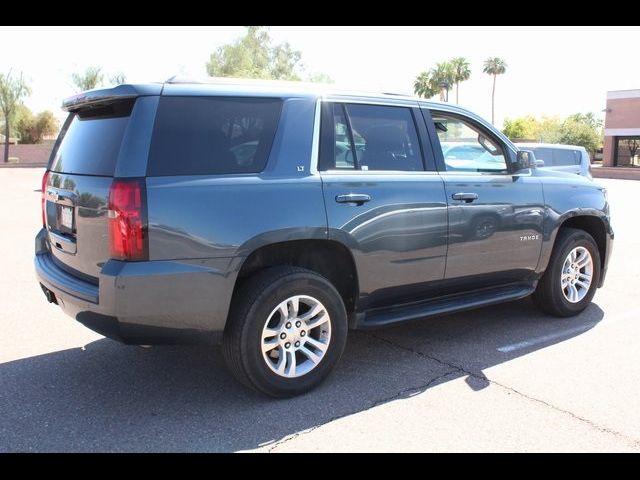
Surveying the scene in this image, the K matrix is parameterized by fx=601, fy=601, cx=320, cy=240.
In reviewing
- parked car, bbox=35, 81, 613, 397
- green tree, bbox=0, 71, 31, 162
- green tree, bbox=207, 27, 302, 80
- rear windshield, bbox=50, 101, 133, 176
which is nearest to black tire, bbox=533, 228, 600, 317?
parked car, bbox=35, 81, 613, 397

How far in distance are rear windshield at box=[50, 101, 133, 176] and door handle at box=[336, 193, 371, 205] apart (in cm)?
138

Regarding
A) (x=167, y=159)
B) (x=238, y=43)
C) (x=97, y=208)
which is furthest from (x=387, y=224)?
(x=238, y=43)

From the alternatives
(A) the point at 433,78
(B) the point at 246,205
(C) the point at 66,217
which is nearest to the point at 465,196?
(B) the point at 246,205

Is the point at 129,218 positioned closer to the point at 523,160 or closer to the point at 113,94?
the point at 113,94

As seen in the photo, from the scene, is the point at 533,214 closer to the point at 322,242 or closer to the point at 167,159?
the point at 322,242

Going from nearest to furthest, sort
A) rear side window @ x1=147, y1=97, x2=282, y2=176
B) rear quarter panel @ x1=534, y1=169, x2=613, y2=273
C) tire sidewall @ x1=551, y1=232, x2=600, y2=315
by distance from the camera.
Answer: rear side window @ x1=147, y1=97, x2=282, y2=176
rear quarter panel @ x1=534, y1=169, x2=613, y2=273
tire sidewall @ x1=551, y1=232, x2=600, y2=315

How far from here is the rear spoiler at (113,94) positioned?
342 cm

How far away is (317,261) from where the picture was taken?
4.12 metres

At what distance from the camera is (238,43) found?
48062mm

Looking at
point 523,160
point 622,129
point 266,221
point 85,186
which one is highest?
point 622,129

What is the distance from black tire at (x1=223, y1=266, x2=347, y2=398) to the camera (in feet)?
11.7

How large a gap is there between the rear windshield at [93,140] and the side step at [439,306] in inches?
75.8

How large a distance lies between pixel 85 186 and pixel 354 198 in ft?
5.45

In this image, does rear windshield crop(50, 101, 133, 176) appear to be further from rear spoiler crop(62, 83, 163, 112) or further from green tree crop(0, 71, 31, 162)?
green tree crop(0, 71, 31, 162)
